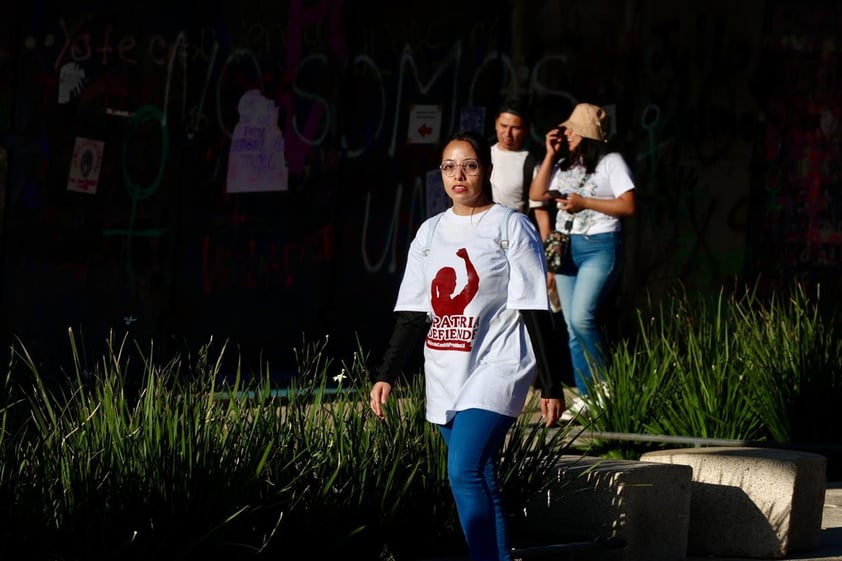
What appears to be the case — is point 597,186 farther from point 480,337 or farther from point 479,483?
point 479,483

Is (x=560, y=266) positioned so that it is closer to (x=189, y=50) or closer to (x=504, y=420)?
(x=189, y=50)

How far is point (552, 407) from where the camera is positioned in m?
6.16

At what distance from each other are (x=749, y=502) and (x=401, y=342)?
194cm

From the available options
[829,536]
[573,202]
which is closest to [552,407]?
[829,536]

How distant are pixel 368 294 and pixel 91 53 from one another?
2.82m

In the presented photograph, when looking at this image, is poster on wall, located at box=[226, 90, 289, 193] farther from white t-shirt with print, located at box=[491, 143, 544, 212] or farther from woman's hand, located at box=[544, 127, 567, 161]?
woman's hand, located at box=[544, 127, 567, 161]

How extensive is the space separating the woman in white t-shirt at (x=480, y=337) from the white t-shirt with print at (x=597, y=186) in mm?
3439

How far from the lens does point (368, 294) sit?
39.4 ft

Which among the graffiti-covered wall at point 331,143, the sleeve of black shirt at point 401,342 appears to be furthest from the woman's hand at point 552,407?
the graffiti-covered wall at point 331,143

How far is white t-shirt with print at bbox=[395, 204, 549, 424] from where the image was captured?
6129mm

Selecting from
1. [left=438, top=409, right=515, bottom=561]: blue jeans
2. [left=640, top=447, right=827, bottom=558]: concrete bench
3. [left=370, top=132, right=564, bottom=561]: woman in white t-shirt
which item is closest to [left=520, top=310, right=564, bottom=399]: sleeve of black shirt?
[left=370, top=132, right=564, bottom=561]: woman in white t-shirt

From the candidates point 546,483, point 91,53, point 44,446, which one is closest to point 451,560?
point 546,483

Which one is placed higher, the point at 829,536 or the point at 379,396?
the point at 379,396

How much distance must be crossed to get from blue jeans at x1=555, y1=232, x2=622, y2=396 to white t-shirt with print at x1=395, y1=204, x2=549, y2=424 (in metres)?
3.59
